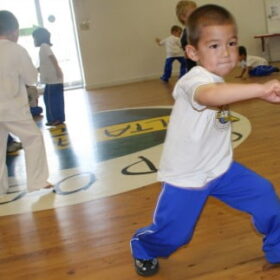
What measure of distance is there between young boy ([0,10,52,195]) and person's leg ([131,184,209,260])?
5.02 ft

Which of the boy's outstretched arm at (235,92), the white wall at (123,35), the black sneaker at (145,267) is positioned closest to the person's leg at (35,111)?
the white wall at (123,35)

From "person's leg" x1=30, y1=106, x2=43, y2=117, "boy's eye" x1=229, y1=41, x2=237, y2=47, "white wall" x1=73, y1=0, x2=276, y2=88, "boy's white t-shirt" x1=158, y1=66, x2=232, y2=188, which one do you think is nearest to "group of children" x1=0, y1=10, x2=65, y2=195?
"boy's white t-shirt" x1=158, y1=66, x2=232, y2=188

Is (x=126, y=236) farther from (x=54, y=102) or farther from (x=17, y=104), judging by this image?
(x=54, y=102)

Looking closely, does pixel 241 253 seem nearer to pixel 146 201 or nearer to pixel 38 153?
pixel 146 201

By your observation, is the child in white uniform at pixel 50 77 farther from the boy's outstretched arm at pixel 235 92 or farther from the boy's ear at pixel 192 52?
the boy's outstretched arm at pixel 235 92

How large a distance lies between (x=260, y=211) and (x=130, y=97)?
6147 millimetres

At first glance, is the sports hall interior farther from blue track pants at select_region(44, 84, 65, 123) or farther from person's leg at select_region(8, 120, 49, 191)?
blue track pants at select_region(44, 84, 65, 123)

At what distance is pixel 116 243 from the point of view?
7.35ft

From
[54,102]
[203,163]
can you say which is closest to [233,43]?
[203,163]

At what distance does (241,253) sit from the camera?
78.1 inches

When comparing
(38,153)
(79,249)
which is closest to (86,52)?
(38,153)

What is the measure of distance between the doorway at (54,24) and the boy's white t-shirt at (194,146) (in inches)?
346

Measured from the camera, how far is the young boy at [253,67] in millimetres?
8094

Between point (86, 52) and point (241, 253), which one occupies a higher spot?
point (86, 52)
